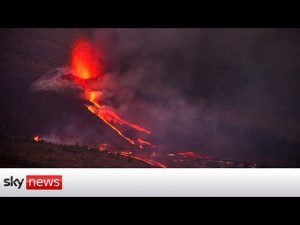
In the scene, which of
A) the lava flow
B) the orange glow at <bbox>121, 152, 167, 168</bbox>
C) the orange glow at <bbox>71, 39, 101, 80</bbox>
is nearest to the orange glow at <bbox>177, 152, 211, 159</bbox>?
the orange glow at <bbox>121, 152, 167, 168</bbox>

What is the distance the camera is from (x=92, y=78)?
6672 mm

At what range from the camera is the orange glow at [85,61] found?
21.4ft

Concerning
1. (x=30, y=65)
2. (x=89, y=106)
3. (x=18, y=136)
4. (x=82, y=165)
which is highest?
(x=30, y=65)

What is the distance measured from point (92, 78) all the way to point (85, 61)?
0.30 m

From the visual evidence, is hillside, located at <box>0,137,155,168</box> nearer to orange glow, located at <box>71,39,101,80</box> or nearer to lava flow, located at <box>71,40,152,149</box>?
lava flow, located at <box>71,40,152,149</box>

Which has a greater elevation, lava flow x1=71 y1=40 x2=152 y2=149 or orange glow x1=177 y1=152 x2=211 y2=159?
lava flow x1=71 y1=40 x2=152 y2=149

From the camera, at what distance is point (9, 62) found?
6469mm

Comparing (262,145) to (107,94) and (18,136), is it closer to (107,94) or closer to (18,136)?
(107,94)

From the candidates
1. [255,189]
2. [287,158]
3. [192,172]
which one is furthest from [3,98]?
[287,158]

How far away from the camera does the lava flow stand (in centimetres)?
656

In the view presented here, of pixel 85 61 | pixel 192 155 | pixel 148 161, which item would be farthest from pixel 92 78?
pixel 192 155

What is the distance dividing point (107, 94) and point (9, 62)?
164 cm

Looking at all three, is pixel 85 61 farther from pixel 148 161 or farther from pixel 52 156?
pixel 148 161

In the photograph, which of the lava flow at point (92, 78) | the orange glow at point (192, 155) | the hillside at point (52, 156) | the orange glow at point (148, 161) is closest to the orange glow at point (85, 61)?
the lava flow at point (92, 78)
